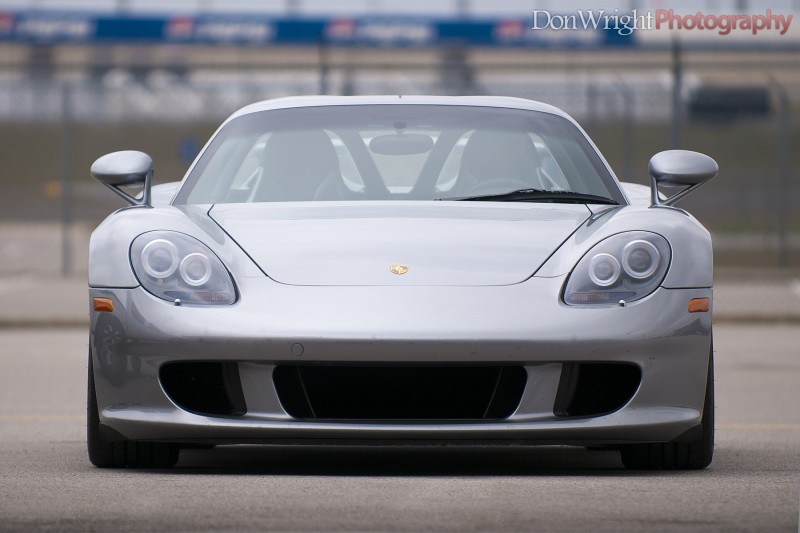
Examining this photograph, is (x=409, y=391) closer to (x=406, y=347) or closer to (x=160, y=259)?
(x=406, y=347)

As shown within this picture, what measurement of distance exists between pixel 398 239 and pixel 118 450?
109 centimetres

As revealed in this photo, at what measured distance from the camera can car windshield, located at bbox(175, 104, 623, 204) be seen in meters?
5.29

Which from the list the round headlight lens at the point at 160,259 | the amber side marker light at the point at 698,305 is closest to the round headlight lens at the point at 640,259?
the amber side marker light at the point at 698,305

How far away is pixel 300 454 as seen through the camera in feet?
17.1

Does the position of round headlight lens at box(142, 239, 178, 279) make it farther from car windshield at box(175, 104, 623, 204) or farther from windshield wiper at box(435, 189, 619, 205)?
windshield wiper at box(435, 189, 619, 205)

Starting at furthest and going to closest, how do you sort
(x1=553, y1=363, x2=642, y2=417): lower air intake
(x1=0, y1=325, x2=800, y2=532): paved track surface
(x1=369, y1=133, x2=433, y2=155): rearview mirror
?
(x1=369, y1=133, x2=433, y2=155): rearview mirror → (x1=553, y1=363, x2=642, y2=417): lower air intake → (x1=0, y1=325, x2=800, y2=532): paved track surface

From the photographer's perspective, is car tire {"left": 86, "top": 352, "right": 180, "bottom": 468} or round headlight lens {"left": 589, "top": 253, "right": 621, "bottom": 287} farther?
car tire {"left": 86, "top": 352, "right": 180, "bottom": 468}

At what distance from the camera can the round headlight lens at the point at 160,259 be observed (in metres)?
4.57

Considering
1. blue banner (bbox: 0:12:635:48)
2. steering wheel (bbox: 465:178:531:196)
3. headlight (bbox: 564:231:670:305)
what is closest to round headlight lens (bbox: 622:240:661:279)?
headlight (bbox: 564:231:670:305)

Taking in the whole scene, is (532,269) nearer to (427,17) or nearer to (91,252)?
(91,252)

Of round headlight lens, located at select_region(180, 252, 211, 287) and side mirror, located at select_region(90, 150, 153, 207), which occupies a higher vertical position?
side mirror, located at select_region(90, 150, 153, 207)

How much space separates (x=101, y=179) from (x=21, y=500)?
1.49 meters

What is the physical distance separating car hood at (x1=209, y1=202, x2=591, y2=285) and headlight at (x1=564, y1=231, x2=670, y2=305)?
0.43 ft

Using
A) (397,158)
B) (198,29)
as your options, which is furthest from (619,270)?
(198,29)
